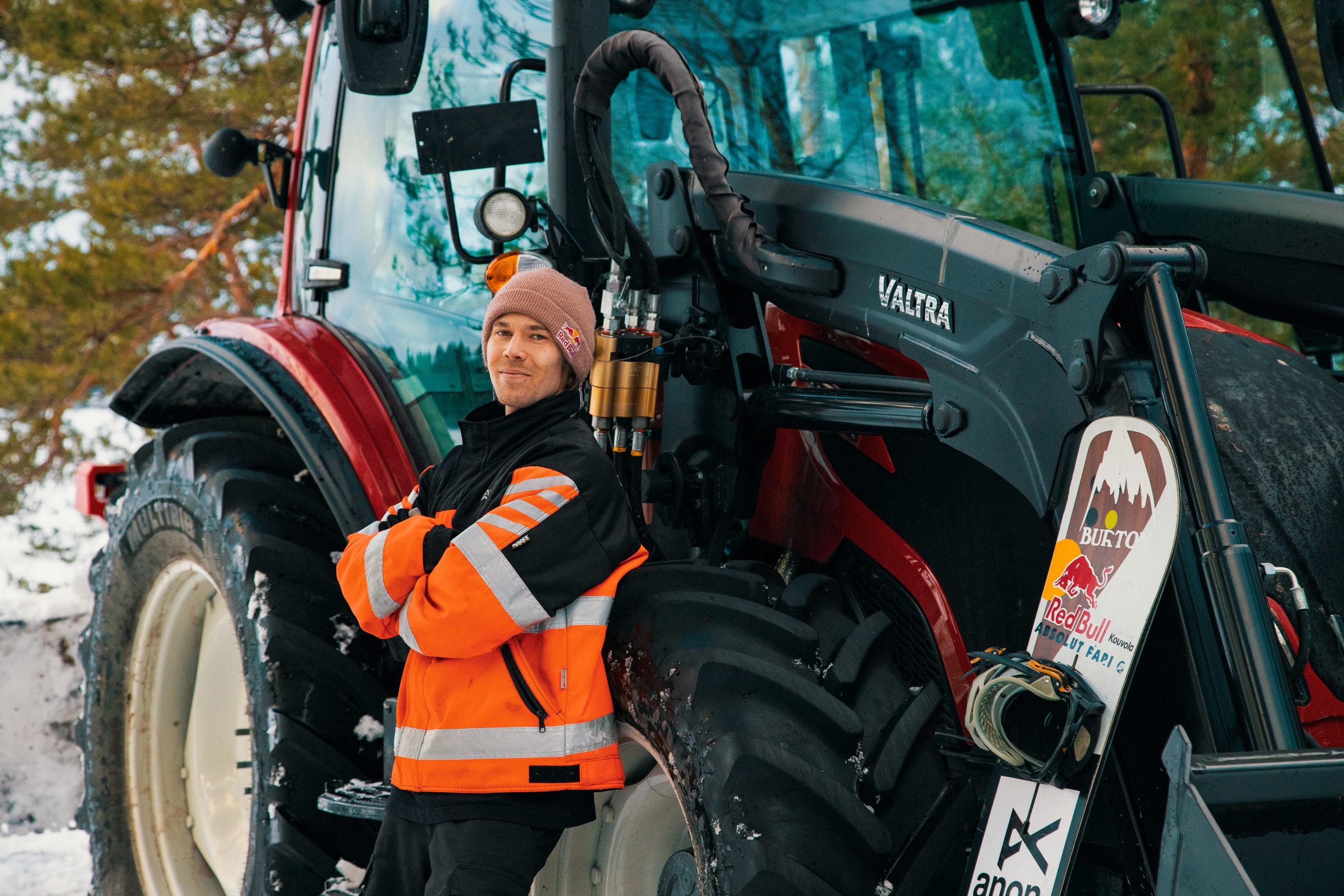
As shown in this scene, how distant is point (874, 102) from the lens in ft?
9.50

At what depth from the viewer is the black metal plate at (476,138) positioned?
2.58 m

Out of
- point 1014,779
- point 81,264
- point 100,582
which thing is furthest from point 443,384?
point 81,264

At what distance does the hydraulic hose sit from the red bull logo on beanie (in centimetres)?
20

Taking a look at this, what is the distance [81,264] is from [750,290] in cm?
829

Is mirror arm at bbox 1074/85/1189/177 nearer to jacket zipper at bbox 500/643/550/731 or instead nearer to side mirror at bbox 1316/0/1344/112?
side mirror at bbox 1316/0/1344/112

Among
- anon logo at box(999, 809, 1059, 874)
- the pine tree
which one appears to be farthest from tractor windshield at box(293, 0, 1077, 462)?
the pine tree

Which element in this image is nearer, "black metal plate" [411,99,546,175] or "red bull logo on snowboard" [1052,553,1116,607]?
"red bull logo on snowboard" [1052,553,1116,607]

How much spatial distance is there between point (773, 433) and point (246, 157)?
6.54 feet

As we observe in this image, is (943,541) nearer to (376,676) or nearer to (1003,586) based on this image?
(1003,586)

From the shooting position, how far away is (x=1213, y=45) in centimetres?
519

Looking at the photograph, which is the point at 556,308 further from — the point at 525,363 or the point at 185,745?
the point at 185,745

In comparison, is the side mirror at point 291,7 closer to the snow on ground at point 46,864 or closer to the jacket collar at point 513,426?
the jacket collar at point 513,426

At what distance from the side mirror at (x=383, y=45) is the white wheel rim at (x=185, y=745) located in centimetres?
162

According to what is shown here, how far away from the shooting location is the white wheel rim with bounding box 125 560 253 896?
3.45 m
